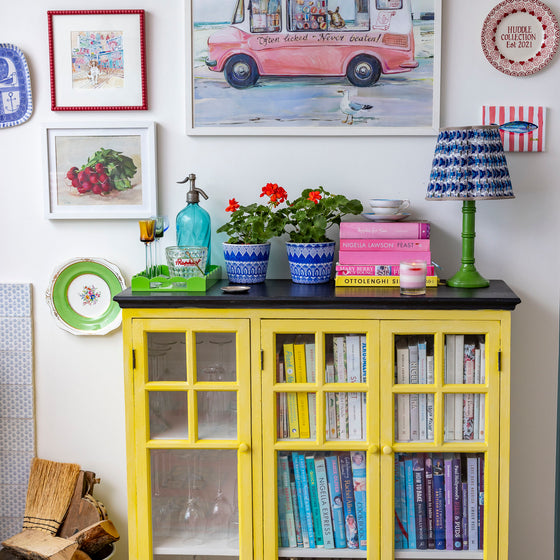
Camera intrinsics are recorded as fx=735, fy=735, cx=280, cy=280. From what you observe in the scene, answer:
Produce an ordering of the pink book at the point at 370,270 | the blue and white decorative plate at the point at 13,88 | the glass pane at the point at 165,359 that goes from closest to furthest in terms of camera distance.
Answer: the glass pane at the point at 165,359
the pink book at the point at 370,270
the blue and white decorative plate at the point at 13,88

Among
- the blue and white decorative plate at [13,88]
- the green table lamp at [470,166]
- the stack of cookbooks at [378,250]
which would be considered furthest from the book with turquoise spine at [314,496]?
the blue and white decorative plate at [13,88]

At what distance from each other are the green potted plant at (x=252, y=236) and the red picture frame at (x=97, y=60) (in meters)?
0.54

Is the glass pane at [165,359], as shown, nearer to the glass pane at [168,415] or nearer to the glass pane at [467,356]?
the glass pane at [168,415]

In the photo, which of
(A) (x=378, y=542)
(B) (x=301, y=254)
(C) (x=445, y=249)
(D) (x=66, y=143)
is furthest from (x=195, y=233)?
(A) (x=378, y=542)

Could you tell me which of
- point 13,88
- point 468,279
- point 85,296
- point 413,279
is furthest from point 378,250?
point 13,88

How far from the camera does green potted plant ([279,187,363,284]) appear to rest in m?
2.39

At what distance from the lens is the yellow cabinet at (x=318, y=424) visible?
2201 mm

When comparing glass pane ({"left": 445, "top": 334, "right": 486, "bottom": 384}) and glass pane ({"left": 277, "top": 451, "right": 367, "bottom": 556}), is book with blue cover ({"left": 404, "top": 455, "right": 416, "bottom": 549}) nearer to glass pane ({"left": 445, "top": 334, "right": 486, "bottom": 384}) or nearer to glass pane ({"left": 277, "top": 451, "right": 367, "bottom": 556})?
glass pane ({"left": 277, "top": 451, "right": 367, "bottom": 556})

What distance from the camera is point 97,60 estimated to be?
258cm

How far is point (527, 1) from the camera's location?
2494 millimetres

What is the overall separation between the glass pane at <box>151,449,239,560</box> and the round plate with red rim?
1611 mm

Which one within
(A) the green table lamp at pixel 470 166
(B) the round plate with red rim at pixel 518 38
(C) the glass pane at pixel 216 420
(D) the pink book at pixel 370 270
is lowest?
(C) the glass pane at pixel 216 420

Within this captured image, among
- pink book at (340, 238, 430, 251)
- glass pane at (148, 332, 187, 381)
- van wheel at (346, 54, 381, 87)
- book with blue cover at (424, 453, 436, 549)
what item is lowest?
book with blue cover at (424, 453, 436, 549)

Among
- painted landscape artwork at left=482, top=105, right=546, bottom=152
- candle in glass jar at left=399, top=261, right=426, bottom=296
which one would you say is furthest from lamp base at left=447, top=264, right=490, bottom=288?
painted landscape artwork at left=482, top=105, right=546, bottom=152
